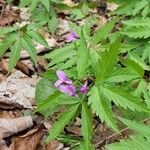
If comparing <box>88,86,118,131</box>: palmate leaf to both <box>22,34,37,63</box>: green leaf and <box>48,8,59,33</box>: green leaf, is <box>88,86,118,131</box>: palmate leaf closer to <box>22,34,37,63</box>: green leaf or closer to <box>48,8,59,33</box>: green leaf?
<box>22,34,37,63</box>: green leaf

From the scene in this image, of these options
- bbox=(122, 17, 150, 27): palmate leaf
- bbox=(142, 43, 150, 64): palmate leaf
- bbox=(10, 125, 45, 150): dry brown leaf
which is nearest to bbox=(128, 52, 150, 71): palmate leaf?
bbox=(142, 43, 150, 64): palmate leaf

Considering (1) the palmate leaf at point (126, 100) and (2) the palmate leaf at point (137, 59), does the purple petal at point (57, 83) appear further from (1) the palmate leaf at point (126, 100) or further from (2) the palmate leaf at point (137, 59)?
(2) the palmate leaf at point (137, 59)

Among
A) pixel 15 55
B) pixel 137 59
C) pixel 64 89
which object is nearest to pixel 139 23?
pixel 137 59

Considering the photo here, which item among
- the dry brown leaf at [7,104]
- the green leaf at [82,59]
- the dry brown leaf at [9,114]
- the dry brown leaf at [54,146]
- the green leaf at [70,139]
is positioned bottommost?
the dry brown leaf at [54,146]

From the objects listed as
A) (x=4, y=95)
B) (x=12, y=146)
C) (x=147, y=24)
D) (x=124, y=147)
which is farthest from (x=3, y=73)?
(x=124, y=147)

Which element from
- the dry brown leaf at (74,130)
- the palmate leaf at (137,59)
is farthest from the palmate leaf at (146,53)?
the dry brown leaf at (74,130)
